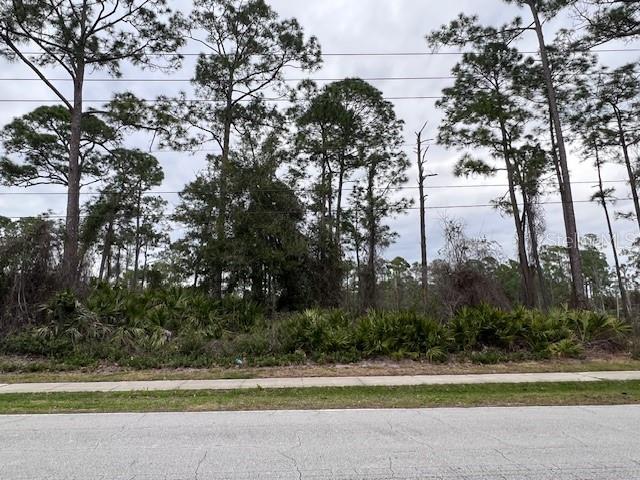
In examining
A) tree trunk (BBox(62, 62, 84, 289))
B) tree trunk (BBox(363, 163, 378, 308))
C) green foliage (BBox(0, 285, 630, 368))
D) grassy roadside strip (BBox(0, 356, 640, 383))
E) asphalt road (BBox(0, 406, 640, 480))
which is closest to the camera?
asphalt road (BBox(0, 406, 640, 480))

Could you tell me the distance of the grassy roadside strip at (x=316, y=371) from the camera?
11492mm

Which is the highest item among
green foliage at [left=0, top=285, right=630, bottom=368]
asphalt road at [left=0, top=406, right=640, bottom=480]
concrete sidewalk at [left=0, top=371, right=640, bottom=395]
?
green foliage at [left=0, top=285, right=630, bottom=368]

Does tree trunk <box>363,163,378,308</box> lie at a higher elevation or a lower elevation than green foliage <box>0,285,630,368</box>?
higher

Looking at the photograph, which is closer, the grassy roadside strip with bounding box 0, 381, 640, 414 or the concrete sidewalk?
the grassy roadside strip with bounding box 0, 381, 640, 414

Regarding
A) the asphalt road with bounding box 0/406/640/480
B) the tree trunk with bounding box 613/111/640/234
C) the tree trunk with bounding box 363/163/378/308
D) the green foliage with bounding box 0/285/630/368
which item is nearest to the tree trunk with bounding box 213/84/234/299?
the green foliage with bounding box 0/285/630/368

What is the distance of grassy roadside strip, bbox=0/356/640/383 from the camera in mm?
11492

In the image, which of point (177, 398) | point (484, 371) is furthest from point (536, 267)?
point (177, 398)

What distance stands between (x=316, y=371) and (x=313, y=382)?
167 centimetres

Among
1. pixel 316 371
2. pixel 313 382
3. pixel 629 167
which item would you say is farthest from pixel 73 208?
pixel 629 167

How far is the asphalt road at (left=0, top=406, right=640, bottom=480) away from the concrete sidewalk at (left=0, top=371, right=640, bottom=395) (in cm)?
276

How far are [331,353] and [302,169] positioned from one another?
17900mm

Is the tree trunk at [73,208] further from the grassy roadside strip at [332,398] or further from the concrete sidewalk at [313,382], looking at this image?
the grassy roadside strip at [332,398]

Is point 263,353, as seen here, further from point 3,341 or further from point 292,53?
point 292,53

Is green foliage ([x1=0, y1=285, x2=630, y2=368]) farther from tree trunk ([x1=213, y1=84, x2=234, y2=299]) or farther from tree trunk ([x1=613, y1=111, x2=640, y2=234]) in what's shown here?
tree trunk ([x1=613, y1=111, x2=640, y2=234])
